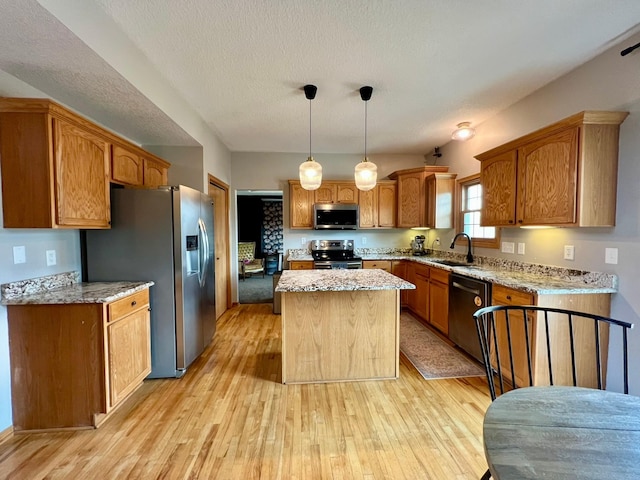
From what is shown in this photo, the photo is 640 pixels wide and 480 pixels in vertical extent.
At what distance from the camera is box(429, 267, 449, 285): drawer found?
3.33 meters

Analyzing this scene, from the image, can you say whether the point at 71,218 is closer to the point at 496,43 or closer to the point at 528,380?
the point at 496,43

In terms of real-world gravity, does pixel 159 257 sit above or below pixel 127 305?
above

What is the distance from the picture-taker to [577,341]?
208 centimetres

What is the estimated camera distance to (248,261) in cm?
768

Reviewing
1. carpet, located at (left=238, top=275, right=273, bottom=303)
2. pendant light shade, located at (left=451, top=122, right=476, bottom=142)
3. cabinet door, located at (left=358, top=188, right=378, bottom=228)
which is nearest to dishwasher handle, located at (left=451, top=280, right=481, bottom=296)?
pendant light shade, located at (left=451, top=122, right=476, bottom=142)

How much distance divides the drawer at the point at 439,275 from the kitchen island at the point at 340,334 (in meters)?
1.14

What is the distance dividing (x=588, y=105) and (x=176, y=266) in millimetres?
3588

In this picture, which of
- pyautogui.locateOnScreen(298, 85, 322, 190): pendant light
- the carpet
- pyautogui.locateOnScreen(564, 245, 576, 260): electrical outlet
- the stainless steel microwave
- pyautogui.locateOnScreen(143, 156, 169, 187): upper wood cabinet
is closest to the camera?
pyautogui.locateOnScreen(564, 245, 576, 260): electrical outlet

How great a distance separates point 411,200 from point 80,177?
4.07 metres

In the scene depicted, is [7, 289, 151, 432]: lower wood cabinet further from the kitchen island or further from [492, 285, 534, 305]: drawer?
[492, 285, 534, 305]: drawer

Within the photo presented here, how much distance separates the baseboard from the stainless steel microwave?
3.69 meters

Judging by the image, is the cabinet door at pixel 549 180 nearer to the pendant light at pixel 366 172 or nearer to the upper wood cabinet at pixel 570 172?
the upper wood cabinet at pixel 570 172

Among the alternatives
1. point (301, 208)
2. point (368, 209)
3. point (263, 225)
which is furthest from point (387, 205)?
point (263, 225)

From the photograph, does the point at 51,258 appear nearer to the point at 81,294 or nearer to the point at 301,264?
the point at 81,294
